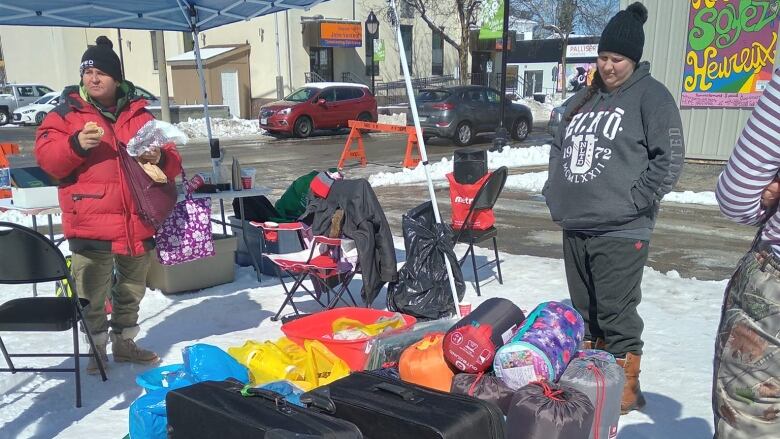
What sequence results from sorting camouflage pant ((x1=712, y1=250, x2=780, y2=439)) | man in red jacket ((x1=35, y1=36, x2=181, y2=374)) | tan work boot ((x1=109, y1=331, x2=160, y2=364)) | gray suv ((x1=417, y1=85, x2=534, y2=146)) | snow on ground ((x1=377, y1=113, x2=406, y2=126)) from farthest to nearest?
1. snow on ground ((x1=377, y1=113, x2=406, y2=126))
2. gray suv ((x1=417, y1=85, x2=534, y2=146))
3. tan work boot ((x1=109, y1=331, x2=160, y2=364))
4. man in red jacket ((x1=35, y1=36, x2=181, y2=374))
5. camouflage pant ((x1=712, y1=250, x2=780, y2=439))

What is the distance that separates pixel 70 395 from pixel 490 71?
3384 cm

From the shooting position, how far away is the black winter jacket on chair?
167 inches

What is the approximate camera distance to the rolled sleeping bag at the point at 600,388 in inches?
93.7

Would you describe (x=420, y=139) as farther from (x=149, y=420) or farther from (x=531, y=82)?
(x=531, y=82)

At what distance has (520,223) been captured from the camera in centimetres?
785

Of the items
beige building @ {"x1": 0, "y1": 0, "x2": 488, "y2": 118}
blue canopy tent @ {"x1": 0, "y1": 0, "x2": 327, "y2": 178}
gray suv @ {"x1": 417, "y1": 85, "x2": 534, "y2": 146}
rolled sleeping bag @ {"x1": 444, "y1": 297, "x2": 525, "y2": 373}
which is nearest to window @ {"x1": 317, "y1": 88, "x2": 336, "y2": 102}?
gray suv @ {"x1": 417, "y1": 85, "x2": 534, "y2": 146}

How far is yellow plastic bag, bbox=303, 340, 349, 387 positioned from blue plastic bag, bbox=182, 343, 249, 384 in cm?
33

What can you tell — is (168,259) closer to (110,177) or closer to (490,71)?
(110,177)

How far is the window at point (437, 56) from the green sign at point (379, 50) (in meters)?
4.04

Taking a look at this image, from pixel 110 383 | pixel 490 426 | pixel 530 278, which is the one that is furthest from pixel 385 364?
pixel 530 278

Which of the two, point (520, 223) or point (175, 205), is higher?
point (175, 205)

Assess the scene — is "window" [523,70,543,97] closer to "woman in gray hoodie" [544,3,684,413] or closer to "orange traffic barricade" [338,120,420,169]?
"orange traffic barricade" [338,120,420,169]

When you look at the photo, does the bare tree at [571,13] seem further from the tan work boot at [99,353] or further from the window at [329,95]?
the tan work boot at [99,353]

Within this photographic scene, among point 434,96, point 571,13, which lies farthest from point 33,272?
point 571,13
